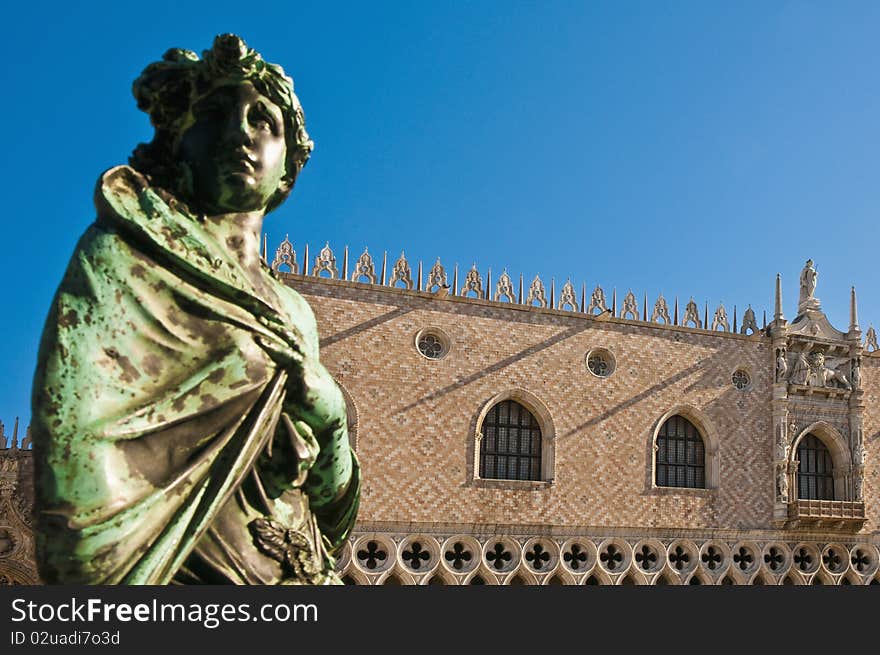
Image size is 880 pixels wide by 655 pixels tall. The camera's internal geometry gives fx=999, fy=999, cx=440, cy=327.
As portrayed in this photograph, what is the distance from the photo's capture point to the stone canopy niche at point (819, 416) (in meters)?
20.3

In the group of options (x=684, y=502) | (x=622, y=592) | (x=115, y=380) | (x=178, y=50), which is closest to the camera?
(x=115, y=380)

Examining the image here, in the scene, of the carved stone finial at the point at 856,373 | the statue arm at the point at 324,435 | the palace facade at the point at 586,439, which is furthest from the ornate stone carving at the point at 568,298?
the statue arm at the point at 324,435

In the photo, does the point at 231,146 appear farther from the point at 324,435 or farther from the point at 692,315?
the point at 692,315

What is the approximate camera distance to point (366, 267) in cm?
1781

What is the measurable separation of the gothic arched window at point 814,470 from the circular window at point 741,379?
1808 mm

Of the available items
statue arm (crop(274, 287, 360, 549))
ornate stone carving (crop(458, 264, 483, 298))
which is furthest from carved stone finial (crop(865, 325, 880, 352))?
statue arm (crop(274, 287, 360, 549))

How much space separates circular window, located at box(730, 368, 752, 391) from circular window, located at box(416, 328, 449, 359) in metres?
6.35

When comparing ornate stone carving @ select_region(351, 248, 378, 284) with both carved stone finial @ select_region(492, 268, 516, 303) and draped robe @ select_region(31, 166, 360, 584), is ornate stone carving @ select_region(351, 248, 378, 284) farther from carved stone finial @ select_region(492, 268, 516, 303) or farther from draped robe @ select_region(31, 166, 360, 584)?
draped robe @ select_region(31, 166, 360, 584)

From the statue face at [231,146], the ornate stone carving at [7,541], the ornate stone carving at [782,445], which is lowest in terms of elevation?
the ornate stone carving at [7,541]

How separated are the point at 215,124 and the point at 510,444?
16725mm

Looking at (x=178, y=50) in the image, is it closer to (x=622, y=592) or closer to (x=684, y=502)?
(x=622, y=592)

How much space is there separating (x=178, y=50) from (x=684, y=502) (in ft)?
60.7

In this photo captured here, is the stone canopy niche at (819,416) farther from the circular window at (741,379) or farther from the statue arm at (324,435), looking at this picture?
the statue arm at (324,435)

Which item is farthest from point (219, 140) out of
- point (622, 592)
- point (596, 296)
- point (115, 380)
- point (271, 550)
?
point (596, 296)
